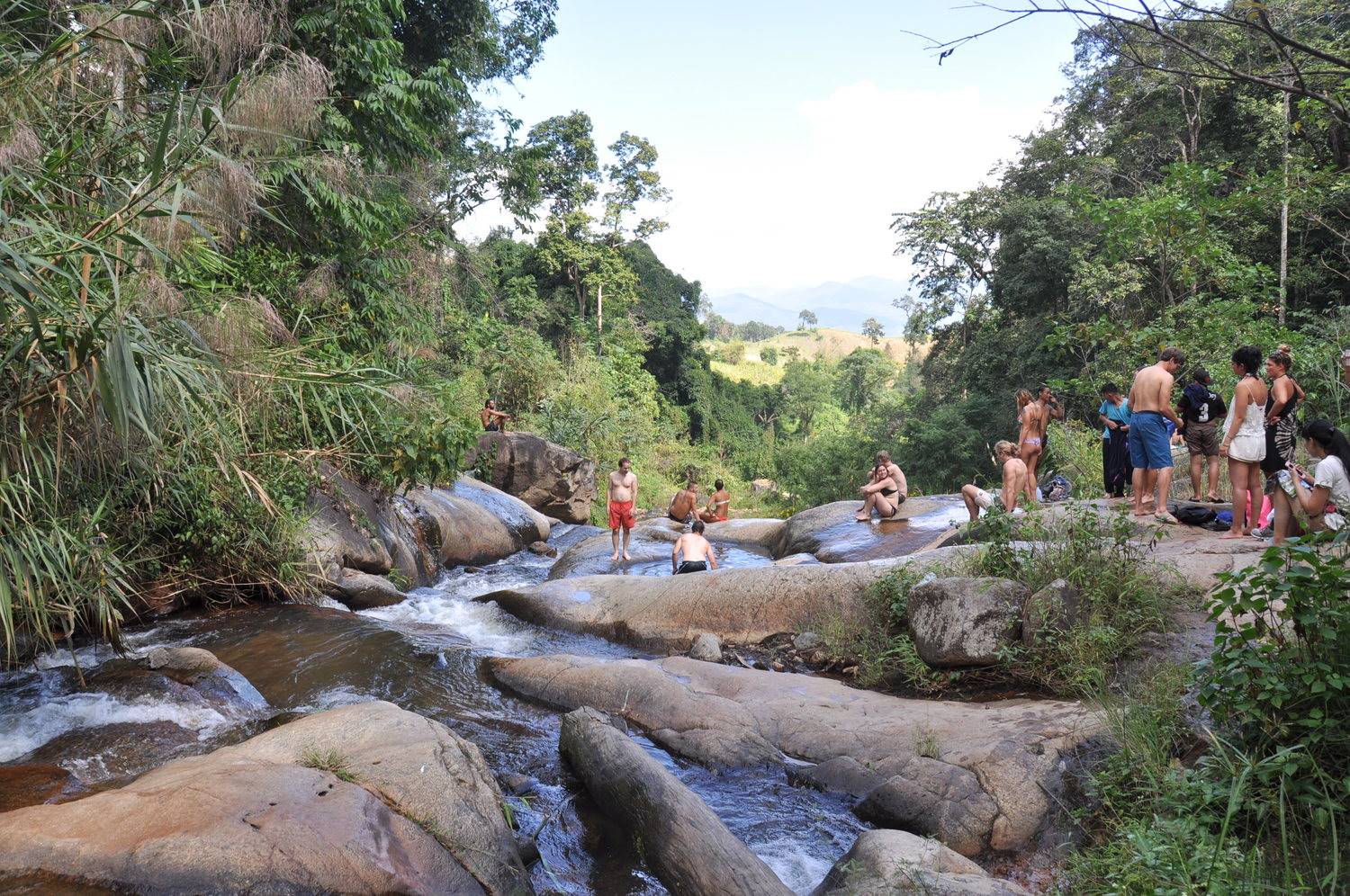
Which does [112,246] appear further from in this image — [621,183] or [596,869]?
[621,183]

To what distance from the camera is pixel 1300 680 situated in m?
3.93

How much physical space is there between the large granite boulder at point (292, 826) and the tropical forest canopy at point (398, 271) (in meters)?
1.20

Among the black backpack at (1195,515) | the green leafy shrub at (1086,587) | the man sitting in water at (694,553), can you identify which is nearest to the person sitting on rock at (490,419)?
the man sitting in water at (694,553)

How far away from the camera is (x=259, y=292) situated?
33.8 ft

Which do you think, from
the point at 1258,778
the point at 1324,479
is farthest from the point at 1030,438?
the point at 1258,778

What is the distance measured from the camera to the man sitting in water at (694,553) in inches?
431

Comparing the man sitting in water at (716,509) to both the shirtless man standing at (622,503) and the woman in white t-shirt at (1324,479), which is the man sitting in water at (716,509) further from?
the woman in white t-shirt at (1324,479)

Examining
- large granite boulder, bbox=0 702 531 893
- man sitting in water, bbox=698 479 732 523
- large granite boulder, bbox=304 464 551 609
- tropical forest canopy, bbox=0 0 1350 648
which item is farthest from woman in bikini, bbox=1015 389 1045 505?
large granite boulder, bbox=0 702 531 893

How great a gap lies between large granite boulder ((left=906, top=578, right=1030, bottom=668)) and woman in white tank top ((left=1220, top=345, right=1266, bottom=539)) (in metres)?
2.89

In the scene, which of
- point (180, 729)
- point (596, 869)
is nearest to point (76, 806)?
point (180, 729)

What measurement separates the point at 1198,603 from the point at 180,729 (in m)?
7.21

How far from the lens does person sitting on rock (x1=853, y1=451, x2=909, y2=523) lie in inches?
520

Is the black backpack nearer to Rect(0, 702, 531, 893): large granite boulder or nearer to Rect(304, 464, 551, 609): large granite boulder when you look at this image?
Rect(0, 702, 531, 893): large granite boulder

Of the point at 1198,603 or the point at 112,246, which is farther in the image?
the point at 1198,603
